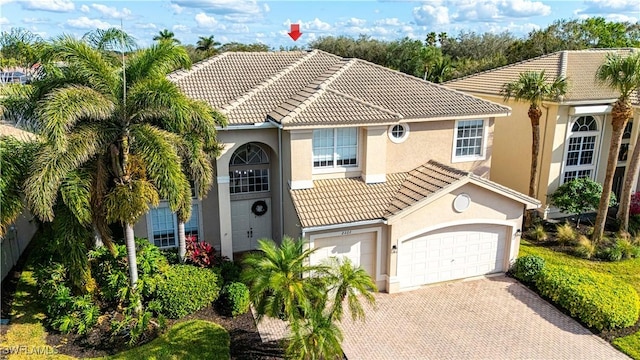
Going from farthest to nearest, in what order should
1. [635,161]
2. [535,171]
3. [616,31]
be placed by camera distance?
[616,31], [535,171], [635,161]

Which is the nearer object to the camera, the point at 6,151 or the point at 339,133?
the point at 6,151

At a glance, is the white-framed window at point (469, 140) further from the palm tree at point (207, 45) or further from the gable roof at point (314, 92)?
the palm tree at point (207, 45)

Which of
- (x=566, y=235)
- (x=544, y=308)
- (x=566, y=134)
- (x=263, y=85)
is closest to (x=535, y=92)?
(x=566, y=134)

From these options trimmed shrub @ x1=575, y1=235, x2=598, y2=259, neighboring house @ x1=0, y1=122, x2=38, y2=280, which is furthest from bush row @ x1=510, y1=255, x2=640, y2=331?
neighboring house @ x1=0, y1=122, x2=38, y2=280

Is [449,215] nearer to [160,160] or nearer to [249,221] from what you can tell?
[249,221]

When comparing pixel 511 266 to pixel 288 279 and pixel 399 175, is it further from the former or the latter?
pixel 288 279

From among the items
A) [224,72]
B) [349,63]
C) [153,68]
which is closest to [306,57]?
[349,63]

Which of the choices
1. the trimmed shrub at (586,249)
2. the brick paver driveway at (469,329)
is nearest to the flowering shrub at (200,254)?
the brick paver driveway at (469,329)
